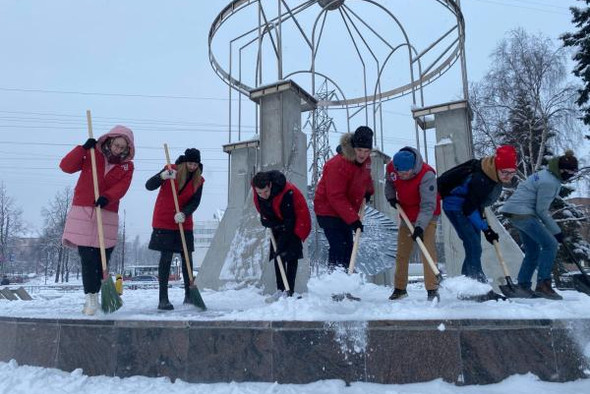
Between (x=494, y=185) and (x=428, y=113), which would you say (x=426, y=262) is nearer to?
(x=494, y=185)

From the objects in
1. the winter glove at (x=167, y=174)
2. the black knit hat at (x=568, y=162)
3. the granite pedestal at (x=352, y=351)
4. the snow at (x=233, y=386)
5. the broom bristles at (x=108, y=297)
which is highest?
the black knit hat at (x=568, y=162)

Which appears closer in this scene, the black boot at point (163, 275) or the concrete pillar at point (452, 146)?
the black boot at point (163, 275)

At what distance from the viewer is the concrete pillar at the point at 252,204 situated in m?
5.63

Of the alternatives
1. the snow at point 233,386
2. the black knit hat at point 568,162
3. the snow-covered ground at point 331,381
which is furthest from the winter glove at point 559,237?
the snow at point 233,386

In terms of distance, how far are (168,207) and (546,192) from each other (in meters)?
4.04

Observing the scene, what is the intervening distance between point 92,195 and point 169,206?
0.76m

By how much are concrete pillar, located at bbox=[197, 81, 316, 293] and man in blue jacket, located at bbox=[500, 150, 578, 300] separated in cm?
274

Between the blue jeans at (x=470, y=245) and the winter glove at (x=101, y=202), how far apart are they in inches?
135

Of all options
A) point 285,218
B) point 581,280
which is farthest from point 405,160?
point 581,280

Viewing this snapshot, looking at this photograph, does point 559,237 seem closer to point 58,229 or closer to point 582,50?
point 582,50

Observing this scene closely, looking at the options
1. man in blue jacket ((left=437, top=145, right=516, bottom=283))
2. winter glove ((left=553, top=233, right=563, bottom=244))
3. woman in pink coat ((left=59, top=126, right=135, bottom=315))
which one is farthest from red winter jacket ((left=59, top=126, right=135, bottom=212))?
winter glove ((left=553, top=233, right=563, bottom=244))

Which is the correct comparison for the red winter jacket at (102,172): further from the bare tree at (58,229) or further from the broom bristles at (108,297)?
the bare tree at (58,229)

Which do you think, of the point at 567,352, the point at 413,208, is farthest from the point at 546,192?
the point at 567,352

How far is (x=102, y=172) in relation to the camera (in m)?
4.21
